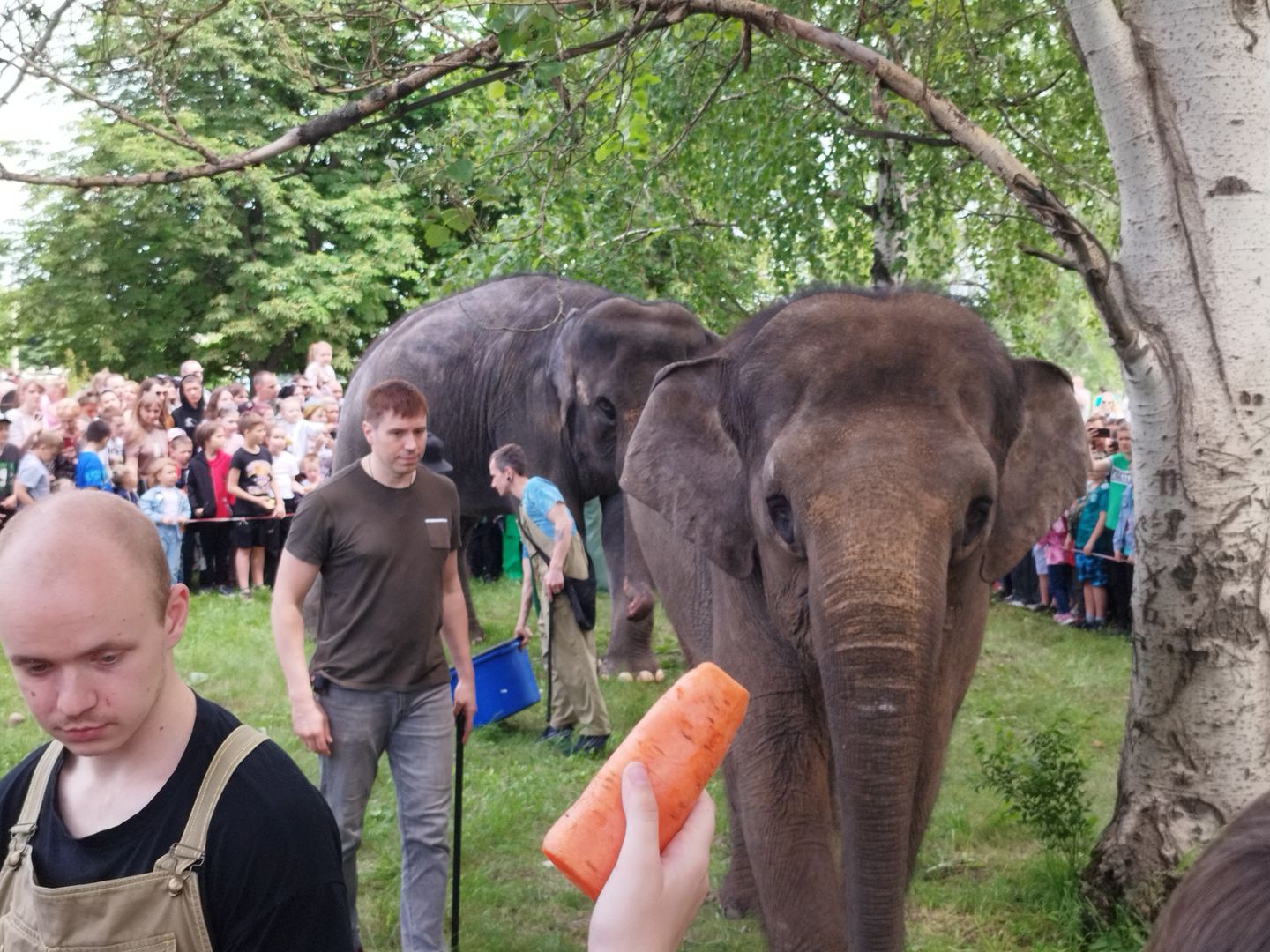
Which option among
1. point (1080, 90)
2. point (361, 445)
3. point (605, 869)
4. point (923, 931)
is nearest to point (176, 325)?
point (361, 445)

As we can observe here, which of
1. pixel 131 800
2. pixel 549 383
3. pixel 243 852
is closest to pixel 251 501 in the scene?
pixel 549 383

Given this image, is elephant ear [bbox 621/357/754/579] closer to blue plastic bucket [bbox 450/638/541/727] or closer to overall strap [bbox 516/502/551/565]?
blue plastic bucket [bbox 450/638/541/727]

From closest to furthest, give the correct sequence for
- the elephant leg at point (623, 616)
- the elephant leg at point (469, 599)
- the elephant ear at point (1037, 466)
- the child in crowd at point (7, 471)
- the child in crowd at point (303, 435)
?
the elephant ear at point (1037, 466) → the elephant leg at point (623, 616) → the elephant leg at point (469, 599) → the child in crowd at point (7, 471) → the child in crowd at point (303, 435)

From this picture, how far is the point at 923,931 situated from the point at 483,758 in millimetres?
3198

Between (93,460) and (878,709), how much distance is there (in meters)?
9.97

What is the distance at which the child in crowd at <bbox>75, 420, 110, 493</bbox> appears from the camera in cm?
1160

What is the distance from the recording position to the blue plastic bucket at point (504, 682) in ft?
22.7


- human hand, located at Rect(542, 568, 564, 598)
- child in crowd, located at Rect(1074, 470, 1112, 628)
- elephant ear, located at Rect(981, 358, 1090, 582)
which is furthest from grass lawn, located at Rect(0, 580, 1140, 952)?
elephant ear, located at Rect(981, 358, 1090, 582)

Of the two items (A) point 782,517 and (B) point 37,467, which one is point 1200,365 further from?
(B) point 37,467

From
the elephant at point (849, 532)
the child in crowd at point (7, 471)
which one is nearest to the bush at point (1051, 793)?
the elephant at point (849, 532)

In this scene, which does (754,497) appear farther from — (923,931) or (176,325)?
(176,325)

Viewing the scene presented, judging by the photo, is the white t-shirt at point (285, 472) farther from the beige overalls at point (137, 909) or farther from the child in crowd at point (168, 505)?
the beige overalls at point (137, 909)

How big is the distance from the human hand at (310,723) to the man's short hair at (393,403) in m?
1.02

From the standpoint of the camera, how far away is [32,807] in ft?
6.70
